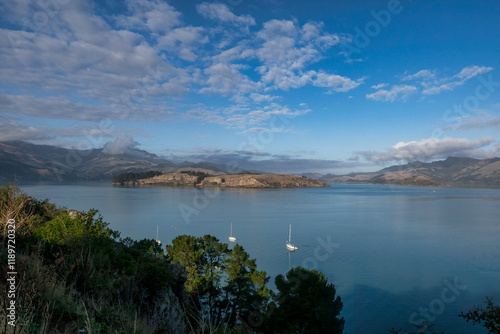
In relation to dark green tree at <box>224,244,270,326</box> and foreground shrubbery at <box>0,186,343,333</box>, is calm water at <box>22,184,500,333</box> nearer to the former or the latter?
dark green tree at <box>224,244,270,326</box>

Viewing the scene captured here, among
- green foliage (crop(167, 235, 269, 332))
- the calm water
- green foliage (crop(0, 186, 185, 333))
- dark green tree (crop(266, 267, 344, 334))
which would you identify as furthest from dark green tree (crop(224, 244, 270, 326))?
the calm water

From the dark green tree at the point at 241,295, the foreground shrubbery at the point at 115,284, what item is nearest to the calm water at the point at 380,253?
the dark green tree at the point at 241,295

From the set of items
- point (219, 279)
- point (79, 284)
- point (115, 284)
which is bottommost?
point (219, 279)

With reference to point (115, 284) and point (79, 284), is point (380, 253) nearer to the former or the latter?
point (115, 284)

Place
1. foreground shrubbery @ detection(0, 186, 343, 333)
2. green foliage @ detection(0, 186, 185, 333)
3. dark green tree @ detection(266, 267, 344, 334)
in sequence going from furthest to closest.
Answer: dark green tree @ detection(266, 267, 344, 334) → foreground shrubbery @ detection(0, 186, 343, 333) → green foliage @ detection(0, 186, 185, 333)

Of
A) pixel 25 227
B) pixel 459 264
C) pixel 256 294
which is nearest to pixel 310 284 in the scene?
pixel 256 294

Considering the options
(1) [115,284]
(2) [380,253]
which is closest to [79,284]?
(1) [115,284]

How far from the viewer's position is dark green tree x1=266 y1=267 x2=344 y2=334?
19250mm

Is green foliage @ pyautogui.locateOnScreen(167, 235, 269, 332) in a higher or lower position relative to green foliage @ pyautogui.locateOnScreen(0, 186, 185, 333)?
lower

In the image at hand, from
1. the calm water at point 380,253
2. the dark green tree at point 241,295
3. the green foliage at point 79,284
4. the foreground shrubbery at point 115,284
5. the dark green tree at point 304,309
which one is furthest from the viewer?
the calm water at point 380,253

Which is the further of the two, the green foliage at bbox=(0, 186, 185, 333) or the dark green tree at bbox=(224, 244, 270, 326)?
the dark green tree at bbox=(224, 244, 270, 326)

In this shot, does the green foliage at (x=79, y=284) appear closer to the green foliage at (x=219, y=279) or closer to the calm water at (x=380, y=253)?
the green foliage at (x=219, y=279)

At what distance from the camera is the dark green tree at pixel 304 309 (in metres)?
19.2

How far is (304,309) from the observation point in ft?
66.5
